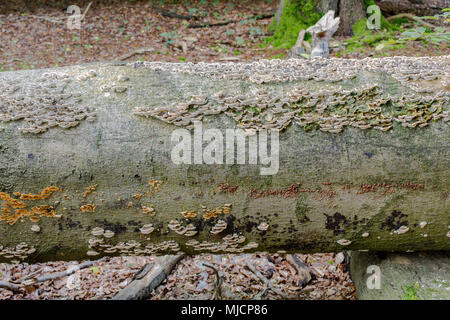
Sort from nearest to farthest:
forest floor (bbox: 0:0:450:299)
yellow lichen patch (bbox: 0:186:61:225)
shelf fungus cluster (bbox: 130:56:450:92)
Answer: yellow lichen patch (bbox: 0:186:61:225) → shelf fungus cluster (bbox: 130:56:450:92) → forest floor (bbox: 0:0:450:299)

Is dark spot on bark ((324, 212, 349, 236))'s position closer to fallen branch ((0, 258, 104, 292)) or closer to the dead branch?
fallen branch ((0, 258, 104, 292))

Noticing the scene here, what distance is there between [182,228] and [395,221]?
114cm

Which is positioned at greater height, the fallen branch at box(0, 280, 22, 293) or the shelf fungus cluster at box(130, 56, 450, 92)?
the shelf fungus cluster at box(130, 56, 450, 92)

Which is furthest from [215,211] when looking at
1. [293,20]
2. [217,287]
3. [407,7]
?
[407,7]

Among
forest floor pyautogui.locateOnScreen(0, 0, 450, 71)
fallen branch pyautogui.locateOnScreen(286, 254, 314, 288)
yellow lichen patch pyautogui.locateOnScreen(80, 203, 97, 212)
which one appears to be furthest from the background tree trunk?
yellow lichen patch pyautogui.locateOnScreen(80, 203, 97, 212)

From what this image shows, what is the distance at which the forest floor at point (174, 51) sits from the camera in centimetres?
318

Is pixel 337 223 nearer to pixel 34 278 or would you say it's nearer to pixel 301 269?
pixel 301 269

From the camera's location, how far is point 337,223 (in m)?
2.02

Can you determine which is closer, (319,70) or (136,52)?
(319,70)

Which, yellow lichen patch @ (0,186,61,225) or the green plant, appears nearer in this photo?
yellow lichen patch @ (0,186,61,225)

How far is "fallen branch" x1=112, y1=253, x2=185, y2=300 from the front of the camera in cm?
295

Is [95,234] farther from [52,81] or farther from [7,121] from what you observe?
[52,81]

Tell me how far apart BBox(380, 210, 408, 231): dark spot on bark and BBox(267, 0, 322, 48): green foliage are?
600 cm
